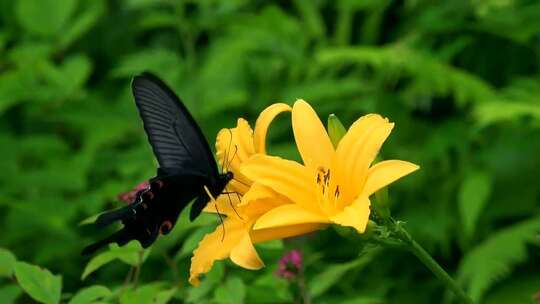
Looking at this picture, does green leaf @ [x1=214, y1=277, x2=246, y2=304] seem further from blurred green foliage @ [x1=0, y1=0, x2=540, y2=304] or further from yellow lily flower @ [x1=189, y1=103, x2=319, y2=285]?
blurred green foliage @ [x1=0, y1=0, x2=540, y2=304]

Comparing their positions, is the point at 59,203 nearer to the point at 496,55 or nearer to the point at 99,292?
the point at 99,292

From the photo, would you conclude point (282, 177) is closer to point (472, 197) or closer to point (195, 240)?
point (195, 240)

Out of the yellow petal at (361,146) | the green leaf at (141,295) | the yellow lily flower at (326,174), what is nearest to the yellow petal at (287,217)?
the yellow lily flower at (326,174)

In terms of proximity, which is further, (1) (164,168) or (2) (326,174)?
(1) (164,168)

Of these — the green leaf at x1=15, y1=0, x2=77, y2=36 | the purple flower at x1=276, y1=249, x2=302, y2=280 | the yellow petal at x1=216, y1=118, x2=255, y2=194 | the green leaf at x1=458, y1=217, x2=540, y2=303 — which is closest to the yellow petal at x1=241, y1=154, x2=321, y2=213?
the yellow petal at x1=216, y1=118, x2=255, y2=194

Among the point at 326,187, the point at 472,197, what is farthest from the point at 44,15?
the point at 326,187

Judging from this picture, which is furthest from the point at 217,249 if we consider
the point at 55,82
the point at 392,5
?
the point at 392,5
